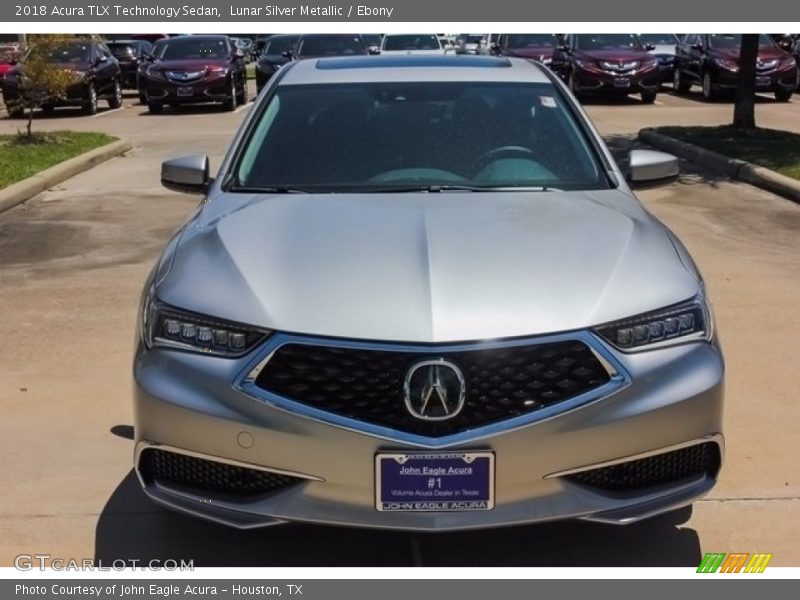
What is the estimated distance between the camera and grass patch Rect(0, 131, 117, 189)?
1373 cm

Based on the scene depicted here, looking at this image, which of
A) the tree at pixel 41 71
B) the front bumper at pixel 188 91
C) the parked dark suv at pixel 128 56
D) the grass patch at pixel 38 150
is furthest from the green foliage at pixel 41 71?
the parked dark suv at pixel 128 56

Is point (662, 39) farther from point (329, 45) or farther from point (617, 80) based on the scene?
point (329, 45)

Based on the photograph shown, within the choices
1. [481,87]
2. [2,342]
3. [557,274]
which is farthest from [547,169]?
[2,342]

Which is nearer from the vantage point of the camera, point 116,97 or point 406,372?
point 406,372

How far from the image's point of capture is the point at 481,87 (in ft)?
17.3

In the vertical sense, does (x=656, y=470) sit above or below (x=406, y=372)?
below

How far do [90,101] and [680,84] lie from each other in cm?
1319

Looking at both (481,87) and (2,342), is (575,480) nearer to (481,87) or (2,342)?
(481,87)

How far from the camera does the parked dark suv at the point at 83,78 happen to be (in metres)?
23.5

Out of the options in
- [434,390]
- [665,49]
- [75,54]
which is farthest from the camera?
[665,49]

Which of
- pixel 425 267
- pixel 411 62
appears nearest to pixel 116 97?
pixel 411 62

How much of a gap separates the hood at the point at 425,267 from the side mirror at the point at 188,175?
75 centimetres

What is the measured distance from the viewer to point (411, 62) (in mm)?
5656

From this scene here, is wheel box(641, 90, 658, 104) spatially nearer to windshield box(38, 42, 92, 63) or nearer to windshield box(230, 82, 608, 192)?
windshield box(38, 42, 92, 63)
